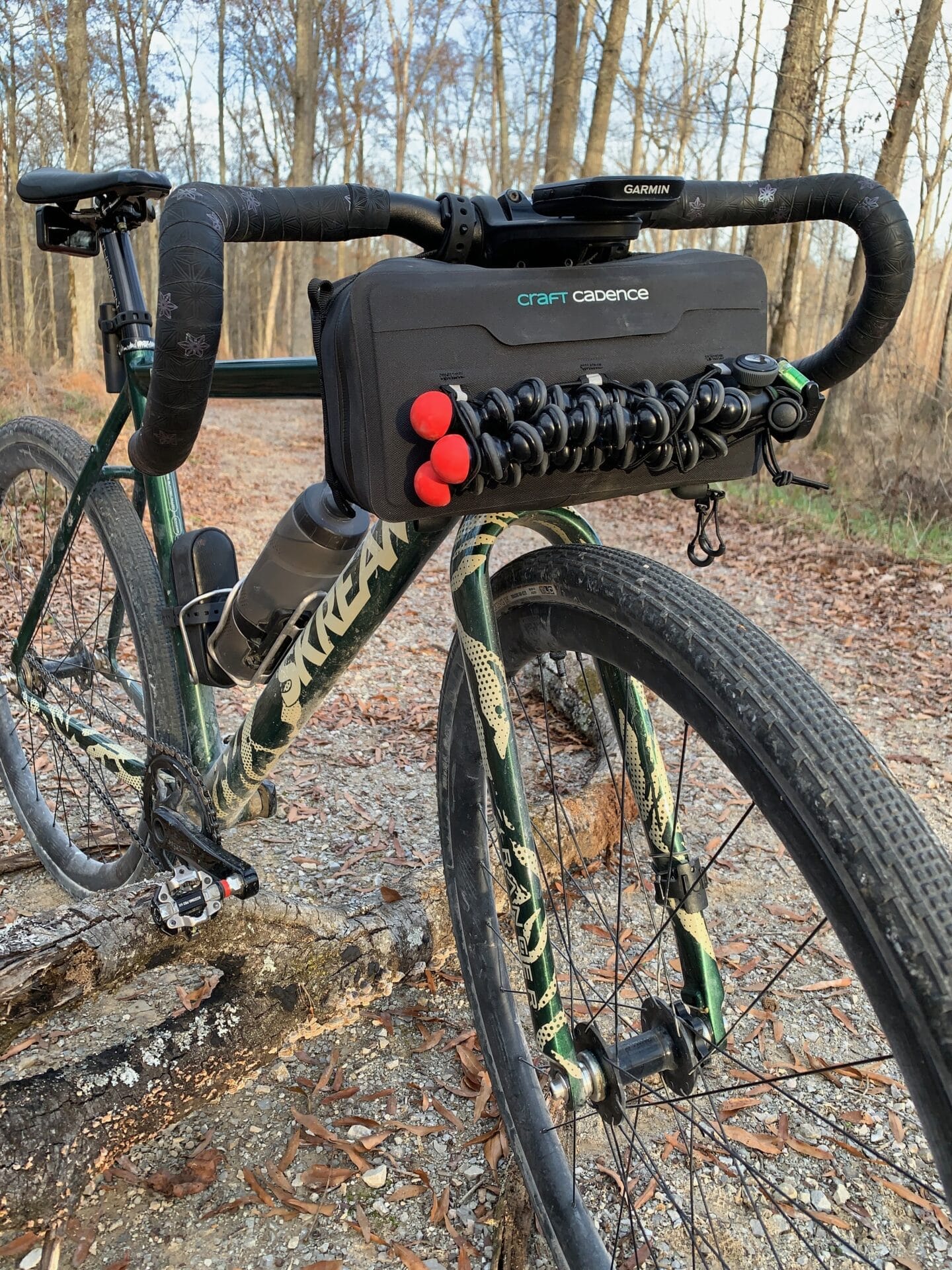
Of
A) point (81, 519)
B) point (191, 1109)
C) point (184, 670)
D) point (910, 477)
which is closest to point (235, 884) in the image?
point (191, 1109)

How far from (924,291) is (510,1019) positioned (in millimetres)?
20285

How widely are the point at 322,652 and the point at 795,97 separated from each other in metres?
9.43

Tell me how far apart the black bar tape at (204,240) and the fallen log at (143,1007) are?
1.04m

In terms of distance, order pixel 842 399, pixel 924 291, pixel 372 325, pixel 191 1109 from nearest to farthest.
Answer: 1. pixel 372 325
2. pixel 191 1109
3. pixel 842 399
4. pixel 924 291

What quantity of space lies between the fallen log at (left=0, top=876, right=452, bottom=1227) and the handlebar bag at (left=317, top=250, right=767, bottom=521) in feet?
3.57

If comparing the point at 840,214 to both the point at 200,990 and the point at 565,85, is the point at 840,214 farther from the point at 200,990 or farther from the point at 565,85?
the point at 565,85

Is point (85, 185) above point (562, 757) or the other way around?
above

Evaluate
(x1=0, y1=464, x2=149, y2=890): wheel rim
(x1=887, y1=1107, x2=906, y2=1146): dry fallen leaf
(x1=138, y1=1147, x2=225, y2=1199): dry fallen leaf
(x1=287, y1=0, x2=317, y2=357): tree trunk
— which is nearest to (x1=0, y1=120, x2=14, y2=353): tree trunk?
(x1=287, y1=0, x2=317, y2=357): tree trunk

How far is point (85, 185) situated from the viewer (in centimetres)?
188

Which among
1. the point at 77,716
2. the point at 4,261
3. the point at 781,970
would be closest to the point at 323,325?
the point at 781,970

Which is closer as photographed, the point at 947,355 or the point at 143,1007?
the point at 143,1007

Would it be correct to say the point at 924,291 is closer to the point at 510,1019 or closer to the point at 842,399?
the point at 842,399

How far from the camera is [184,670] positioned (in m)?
2.02

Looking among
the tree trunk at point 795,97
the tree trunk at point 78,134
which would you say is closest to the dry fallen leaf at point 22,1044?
the tree trunk at point 795,97
